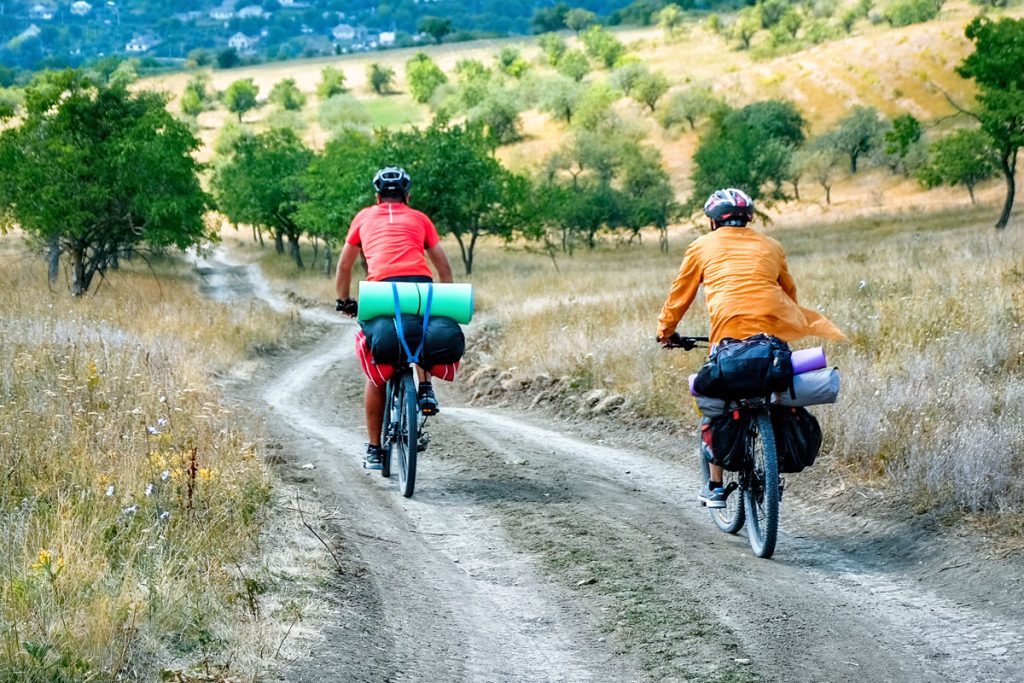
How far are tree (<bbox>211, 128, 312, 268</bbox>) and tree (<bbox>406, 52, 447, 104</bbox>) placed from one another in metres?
78.3

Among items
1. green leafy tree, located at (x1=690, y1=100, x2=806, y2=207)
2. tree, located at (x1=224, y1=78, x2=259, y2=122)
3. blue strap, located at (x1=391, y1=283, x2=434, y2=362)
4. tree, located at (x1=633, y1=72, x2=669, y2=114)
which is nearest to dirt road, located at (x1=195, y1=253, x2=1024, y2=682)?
blue strap, located at (x1=391, y1=283, x2=434, y2=362)

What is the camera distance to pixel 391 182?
7930 millimetres

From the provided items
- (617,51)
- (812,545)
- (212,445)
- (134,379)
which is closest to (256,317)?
(134,379)

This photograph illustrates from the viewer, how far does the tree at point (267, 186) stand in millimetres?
56719

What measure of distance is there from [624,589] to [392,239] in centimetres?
330

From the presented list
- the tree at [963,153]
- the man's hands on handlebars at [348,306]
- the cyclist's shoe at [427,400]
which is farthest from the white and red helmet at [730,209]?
the tree at [963,153]

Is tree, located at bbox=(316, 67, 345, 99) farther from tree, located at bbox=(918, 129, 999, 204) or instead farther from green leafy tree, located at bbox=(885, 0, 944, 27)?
tree, located at bbox=(918, 129, 999, 204)

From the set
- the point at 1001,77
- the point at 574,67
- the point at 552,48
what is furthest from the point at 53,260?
the point at 552,48

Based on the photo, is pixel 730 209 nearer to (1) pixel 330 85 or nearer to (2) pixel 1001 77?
(2) pixel 1001 77

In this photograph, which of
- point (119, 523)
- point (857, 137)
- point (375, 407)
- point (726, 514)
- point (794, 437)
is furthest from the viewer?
point (857, 137)

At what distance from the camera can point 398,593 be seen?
5.55 meters

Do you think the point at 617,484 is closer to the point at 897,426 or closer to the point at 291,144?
the point at 897,426

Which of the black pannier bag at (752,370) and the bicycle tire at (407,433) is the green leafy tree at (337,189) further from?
the black pannier bag at (752,370)

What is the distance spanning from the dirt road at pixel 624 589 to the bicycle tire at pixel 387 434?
146mm
